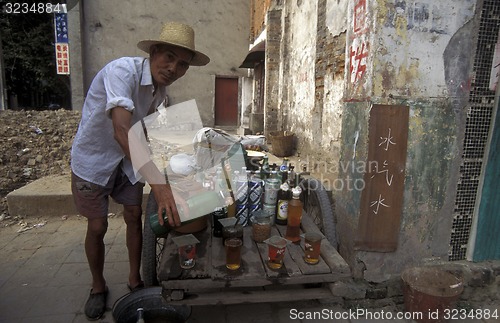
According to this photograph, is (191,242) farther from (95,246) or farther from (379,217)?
(379,217)

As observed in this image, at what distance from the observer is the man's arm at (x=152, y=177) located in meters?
1.77

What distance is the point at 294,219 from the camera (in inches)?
90.0

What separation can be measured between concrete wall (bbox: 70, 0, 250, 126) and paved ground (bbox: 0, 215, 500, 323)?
1080cm

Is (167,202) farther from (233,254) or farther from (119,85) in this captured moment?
(119,85)

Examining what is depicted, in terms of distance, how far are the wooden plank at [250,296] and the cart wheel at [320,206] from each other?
616mm

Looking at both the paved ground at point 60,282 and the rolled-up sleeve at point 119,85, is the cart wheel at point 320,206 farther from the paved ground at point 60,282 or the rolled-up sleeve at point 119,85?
the rolled-up sleeve at point 119,85

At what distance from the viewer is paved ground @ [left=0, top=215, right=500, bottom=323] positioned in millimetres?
2410

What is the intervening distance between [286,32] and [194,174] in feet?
18.6

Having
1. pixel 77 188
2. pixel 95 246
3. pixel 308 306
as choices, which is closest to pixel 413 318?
pixel 308 306

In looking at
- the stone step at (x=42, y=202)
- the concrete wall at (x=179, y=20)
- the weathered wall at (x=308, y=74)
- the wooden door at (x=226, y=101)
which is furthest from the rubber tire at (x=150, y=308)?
the wooden door at (x=226, y=101)

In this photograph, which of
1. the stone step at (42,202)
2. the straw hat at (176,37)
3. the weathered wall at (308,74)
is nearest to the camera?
the straw hat at (176,37)

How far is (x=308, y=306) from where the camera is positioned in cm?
256

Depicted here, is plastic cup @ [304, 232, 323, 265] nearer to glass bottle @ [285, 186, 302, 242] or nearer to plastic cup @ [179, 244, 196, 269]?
glass bottle @ [285, 186, 302, 242]

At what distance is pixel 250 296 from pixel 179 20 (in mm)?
13747
